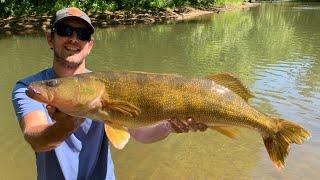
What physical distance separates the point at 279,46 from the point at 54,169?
1938cm

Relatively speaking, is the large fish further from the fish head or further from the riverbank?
the riverbank

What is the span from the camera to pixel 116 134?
3066 mm

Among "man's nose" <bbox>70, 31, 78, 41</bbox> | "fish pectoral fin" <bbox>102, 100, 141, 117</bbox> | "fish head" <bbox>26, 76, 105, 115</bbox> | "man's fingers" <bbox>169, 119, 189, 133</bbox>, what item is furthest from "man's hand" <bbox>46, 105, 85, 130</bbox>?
"man's nose" <bbox>70, 31, 78, 41</bbox>

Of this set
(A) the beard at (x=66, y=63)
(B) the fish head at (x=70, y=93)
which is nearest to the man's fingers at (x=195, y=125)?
(B) the fish head at (x=70, y=93)

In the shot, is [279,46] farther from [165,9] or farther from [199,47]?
[165,9]

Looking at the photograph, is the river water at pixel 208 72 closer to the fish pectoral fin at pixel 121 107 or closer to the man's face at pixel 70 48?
the man's face at pixel 70 48

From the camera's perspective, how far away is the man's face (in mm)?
3562

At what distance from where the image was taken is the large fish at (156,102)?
9.61 ft

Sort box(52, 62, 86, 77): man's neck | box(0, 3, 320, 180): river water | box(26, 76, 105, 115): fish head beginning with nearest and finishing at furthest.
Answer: box(26, 76, 105, 115): fish head, box(52, 62, 86, 77): man's neck, box(0, 3, 320, 180): river water

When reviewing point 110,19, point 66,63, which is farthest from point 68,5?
point 66,63

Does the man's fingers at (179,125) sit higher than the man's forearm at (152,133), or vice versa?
the man's fingers at (179,125)

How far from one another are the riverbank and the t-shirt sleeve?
22737mm

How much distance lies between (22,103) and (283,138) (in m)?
1.81

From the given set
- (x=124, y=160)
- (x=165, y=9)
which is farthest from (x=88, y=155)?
(x=165, y=9)
